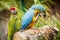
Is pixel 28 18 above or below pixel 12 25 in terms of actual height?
above

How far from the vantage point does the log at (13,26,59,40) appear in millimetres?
2162

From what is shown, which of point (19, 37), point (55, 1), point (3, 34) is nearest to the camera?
point (19, 37)

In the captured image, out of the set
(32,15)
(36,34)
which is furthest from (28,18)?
(36,34)

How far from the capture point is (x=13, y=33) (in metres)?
2.42

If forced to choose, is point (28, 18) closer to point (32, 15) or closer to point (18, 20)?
point (32, 15)

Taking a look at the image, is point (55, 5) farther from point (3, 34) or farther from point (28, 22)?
point (28, 22)

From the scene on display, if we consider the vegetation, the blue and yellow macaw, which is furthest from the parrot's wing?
the vegetation

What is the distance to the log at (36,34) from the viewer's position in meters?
2.16

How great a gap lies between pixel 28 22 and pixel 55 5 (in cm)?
217

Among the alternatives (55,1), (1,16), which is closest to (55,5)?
(55,1)

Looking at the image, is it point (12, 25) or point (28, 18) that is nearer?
point (28, 18)

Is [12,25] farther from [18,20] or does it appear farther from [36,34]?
[36,34]

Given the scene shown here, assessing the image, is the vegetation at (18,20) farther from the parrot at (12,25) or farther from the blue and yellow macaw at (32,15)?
the blue and yellow macaw at (32,15)

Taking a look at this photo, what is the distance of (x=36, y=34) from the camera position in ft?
7.22
